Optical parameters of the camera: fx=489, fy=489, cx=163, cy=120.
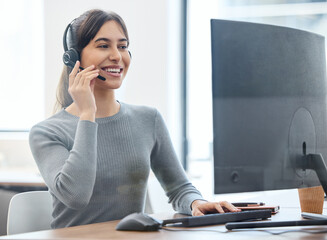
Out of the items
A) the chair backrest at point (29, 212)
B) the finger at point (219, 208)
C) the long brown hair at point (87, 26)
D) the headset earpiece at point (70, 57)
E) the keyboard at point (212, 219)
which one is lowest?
the chair backrest at point (29, 212)

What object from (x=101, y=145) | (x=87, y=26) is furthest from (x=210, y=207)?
(x=87, y=26)

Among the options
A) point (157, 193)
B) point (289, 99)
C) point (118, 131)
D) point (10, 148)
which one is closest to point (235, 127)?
point (289, 99)

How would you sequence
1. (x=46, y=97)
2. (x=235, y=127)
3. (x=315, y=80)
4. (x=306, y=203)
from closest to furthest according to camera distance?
(x=235, y=127), (x=315, y=80), (x=306, y=203), (x=46, y=97)

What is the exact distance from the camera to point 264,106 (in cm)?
98

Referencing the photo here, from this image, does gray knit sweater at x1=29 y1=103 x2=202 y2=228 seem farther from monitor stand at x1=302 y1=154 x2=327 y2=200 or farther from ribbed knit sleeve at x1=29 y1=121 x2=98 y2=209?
monitor stand at x1=302 y1=154 x2=327 y2=200

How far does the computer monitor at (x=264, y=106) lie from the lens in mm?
948

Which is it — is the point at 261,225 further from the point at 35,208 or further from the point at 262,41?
the point at 35,208

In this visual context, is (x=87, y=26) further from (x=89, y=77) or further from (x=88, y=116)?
(x=88, y=116)

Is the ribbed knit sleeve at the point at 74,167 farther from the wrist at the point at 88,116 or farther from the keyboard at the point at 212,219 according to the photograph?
the keyboard at the point at 212,219

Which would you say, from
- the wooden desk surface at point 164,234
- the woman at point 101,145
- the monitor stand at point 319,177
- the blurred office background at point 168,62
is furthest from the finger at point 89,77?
the blurred office background at point 168,62

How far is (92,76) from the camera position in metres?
1.31

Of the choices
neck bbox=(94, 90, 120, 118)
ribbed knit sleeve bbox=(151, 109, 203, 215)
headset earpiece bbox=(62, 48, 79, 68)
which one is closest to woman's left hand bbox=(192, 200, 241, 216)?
ribbed knit sleeve bbox=(151, 109, 203, 215)

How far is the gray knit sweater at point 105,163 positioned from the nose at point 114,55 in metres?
0.17

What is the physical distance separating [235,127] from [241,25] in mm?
202
